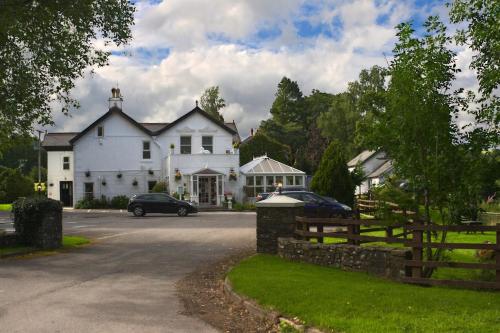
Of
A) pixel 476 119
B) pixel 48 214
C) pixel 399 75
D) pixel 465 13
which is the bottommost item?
pixel 48 214

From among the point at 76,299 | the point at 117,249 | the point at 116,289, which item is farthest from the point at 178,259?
the point at 76,299

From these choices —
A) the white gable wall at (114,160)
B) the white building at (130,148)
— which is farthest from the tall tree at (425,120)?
the white gable wall at (114,160)

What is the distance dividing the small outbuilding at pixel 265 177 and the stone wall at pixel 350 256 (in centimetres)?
3113

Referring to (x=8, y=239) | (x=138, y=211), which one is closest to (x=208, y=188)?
(x=138, y=211)

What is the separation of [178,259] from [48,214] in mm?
5109

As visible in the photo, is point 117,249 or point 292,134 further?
point 292,134

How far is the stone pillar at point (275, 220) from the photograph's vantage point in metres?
15.0

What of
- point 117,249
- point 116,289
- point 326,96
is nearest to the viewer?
point 116,289

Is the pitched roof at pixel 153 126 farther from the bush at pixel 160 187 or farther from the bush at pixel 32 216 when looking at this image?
the bush at pixel 32 216

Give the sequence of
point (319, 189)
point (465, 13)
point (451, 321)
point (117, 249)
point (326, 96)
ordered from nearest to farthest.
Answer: point (451, 321)
point (465, 13)
point (117, 249)
point (319, 189)
point (326, 96)

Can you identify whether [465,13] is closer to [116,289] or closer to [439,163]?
[439,163]

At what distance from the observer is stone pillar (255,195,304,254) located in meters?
15.0

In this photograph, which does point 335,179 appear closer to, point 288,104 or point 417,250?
point 417,250

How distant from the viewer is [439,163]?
11.3 meters
